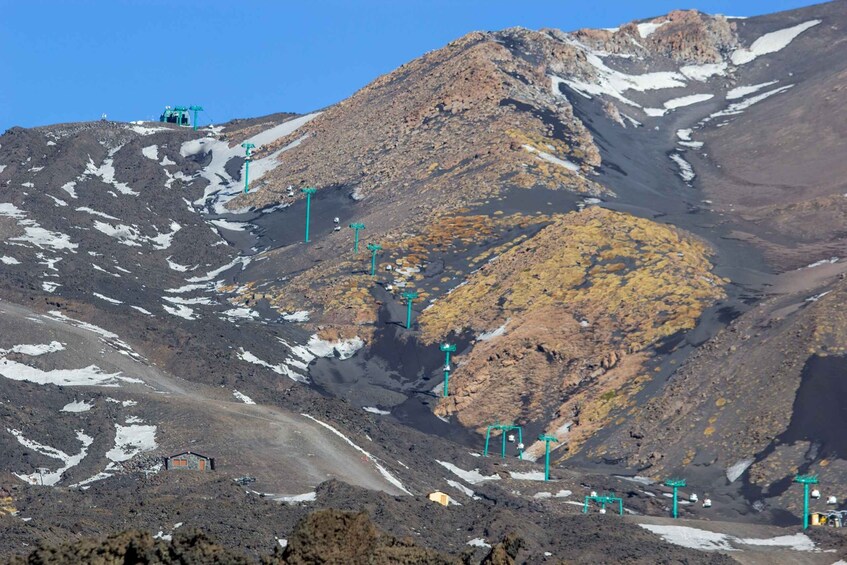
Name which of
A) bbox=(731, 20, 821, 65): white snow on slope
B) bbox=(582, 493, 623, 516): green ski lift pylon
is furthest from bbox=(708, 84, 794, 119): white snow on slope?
bbox=(582, 493, 623, 516): green ski lift pylon

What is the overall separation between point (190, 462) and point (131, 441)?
5.44 metres

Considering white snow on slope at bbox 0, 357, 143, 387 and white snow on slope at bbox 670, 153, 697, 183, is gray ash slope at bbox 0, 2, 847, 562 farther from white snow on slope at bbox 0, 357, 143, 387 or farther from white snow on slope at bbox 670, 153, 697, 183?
white snow on slope at bbox 670, 153, 697, 183

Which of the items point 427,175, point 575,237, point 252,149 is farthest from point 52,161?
point 575,237

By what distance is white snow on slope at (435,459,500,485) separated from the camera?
9212cm

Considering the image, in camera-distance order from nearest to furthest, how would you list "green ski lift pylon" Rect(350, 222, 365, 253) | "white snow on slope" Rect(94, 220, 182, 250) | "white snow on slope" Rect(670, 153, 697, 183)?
"green ski lift pylon" Rect(350, 222, 365, 253) < "white snow on slope" Rect(94, 220, 182, 250) < "white snow on slope" Rect(670, 153, 697, 183)

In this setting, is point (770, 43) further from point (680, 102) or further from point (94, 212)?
point (94, 212)

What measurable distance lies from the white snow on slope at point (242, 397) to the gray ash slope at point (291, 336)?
314mm

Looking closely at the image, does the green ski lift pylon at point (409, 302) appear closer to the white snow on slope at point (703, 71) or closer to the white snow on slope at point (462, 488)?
the white snow on slope at point (462, 488)

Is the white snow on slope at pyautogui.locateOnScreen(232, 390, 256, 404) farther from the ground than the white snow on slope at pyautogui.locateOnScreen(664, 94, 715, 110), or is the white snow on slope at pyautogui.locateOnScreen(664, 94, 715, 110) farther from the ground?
the white snow on slope at pyautogui.locateOnScreen(664, 94, 715, 110)

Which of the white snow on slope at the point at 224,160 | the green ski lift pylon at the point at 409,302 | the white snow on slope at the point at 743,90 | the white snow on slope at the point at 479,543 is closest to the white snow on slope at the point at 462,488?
the white snow on slope at the point at 479,543

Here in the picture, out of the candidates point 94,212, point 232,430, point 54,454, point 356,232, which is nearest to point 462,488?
point 232,430

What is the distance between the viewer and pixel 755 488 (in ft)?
294

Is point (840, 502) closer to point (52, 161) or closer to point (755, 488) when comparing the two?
point (755, 488)

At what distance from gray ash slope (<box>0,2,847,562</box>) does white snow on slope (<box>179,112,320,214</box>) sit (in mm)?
304
